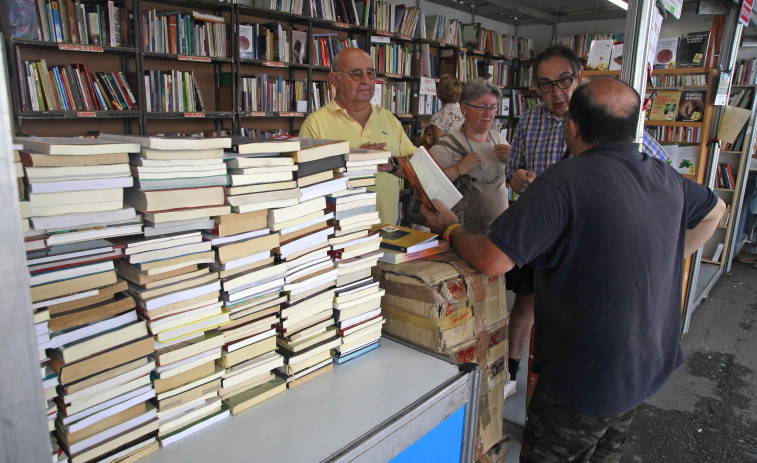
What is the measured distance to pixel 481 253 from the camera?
1.38 m

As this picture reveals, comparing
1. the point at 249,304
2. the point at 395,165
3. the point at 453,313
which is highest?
the point at 395,165

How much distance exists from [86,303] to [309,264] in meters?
0.49

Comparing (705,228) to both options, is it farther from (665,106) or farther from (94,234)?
(665,106)

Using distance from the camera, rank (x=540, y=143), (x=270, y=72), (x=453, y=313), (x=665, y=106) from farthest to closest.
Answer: (x=270, y=72) < (x=665, y=106) < (x=540, y=143) < (x=453, y=313)

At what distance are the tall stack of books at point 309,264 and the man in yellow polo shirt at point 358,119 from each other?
3.89ft

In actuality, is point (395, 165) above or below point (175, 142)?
below

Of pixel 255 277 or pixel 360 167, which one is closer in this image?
pixel 255 277

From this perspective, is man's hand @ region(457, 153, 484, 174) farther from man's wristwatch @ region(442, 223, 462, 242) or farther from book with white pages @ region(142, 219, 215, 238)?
book with white pages @ region(142, 219, 215, 238)

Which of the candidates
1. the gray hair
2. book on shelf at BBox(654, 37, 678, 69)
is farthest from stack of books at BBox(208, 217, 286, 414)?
book on shelf at BBox(654, 37, 678, 69)

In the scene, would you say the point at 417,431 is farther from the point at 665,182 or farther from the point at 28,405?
the point at 665,182

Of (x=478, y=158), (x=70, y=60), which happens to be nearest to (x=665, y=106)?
(x=478, y=158)

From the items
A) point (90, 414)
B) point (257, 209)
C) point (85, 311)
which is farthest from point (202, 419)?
point (257, 209)

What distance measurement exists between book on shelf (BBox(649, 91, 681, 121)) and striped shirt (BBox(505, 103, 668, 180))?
1740mm

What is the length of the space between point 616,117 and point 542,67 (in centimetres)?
114
